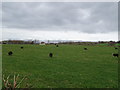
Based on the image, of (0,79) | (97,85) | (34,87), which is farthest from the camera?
(0,79)

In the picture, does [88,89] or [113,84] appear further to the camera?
[113,84]

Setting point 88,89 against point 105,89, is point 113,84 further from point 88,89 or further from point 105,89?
point 88,89

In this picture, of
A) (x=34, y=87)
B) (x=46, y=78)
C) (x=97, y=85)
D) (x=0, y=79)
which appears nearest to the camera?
(x=34, y=87)

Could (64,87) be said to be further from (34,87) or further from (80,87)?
(34,87)

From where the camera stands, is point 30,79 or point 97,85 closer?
point 97,85

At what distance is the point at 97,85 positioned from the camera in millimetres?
11078

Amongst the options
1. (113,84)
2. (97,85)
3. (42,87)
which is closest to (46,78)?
(42,87)

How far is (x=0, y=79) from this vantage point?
1179 cm

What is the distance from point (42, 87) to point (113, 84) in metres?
5.53

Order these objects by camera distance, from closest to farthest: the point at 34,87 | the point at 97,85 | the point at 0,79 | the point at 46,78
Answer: the point at 34,87 < the point at 97,85 < the point at 0,79 < the point at 46,78

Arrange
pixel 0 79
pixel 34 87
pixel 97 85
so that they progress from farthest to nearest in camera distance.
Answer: pixel 0 79 < pixel 97 85 < pixel 34 87

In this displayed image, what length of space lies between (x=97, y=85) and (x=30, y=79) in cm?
539

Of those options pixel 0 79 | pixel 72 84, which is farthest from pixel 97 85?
pixel 0 79

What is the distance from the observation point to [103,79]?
12.8 m
